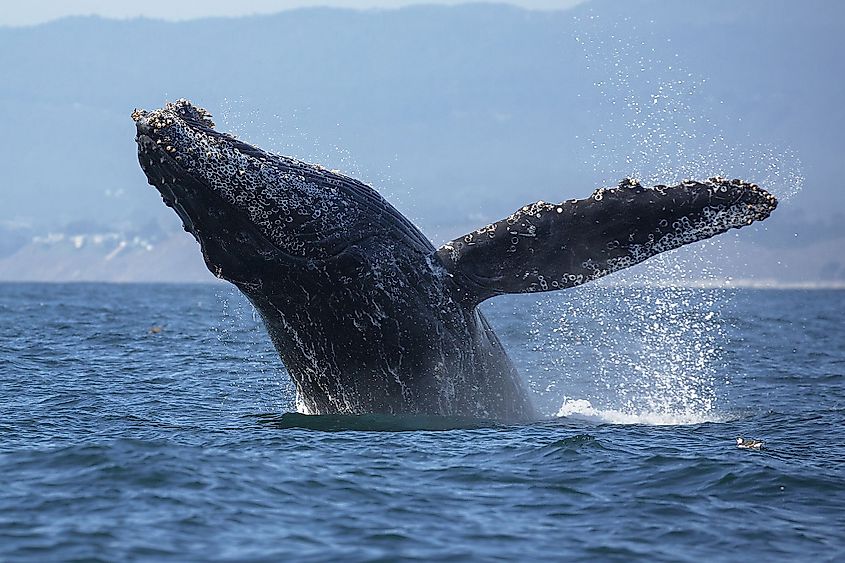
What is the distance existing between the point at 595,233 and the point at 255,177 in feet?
10.5

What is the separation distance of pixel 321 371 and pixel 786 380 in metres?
11.0

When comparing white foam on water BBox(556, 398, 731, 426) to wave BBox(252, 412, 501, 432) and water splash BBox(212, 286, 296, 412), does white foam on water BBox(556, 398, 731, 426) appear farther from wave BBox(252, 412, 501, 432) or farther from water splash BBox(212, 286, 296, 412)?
water splash BBox(212, 286, 296, 412)

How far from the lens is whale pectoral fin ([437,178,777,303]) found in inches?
432

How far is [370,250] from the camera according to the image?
11.3m

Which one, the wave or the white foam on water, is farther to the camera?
the white foam on water

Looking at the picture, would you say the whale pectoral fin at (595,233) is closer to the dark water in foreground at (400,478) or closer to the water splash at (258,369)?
the dark water in foreground at (400,478)

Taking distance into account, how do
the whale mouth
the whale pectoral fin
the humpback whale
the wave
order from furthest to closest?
the wave
the whale pectoral fin
the humpback whale
the whale mouth

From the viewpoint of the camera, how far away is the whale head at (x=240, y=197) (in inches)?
410

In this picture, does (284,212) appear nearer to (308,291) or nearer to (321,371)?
(308,291)

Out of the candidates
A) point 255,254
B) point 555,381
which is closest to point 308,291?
point 255,254

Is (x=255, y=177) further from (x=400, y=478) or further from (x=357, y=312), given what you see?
(x=400, y=478)

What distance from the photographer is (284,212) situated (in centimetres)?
1080

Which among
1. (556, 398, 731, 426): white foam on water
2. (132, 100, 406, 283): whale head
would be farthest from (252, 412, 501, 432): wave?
(556, 398, 731, 426): white foam on water

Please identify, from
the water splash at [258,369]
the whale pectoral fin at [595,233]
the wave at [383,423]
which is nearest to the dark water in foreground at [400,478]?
the wave at [383,423]
